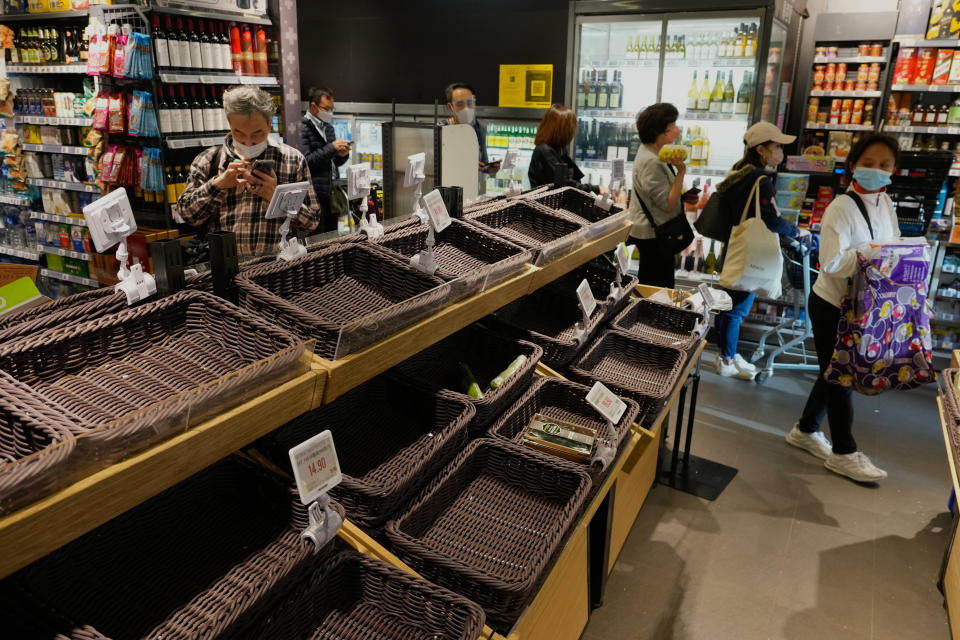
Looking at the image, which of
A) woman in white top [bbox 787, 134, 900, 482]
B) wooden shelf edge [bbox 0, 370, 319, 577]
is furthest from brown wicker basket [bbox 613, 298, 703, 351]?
Result: wooden shelf edge [bbox 0, 370, 319, 577]

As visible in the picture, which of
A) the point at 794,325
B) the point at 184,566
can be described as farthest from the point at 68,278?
the point at 794,325

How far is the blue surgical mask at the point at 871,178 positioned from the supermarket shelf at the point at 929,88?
2.98m

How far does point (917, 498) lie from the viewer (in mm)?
3496

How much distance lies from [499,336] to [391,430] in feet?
2.21

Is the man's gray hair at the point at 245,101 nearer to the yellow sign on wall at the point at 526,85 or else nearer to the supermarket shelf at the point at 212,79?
the supermarket shelf at the point at 212,79

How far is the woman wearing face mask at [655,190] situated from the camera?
14.0 ft

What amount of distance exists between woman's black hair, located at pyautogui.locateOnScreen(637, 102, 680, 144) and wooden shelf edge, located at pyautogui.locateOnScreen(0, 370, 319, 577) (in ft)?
11.5

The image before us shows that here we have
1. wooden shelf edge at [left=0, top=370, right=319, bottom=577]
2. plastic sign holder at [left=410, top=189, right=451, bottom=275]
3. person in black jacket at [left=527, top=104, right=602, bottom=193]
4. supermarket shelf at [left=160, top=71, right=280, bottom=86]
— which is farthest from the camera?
person in black jacket at [left=527, top=104, right=602, bottom=193]

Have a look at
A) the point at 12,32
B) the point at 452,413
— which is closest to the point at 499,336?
the point at 452,413

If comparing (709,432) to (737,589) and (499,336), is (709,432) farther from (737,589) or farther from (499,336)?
(499,336)

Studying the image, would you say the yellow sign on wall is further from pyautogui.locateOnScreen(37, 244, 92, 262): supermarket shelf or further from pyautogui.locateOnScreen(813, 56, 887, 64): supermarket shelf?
pyautogui.locateOnScreen(37, 244, 92, 262): supermarket shelf

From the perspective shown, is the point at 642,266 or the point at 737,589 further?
the point at 642,266

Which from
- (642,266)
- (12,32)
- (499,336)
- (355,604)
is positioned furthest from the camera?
(12,32)

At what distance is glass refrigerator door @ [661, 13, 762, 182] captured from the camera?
16.8 ft
